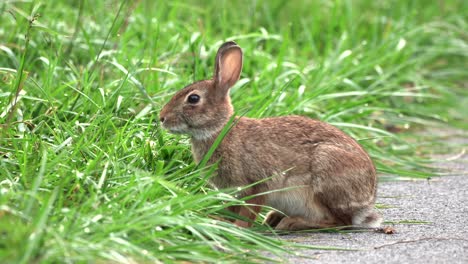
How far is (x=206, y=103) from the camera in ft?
16.7

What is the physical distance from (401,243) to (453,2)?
622 cm

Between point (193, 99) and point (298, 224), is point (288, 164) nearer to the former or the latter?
point (298, 224)

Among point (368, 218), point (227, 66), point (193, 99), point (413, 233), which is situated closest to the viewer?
point (413, 233)

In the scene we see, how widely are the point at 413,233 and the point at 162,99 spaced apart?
1.98 metres

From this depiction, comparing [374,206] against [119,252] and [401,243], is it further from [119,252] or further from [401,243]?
[119,252]

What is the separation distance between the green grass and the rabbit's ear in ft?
1.20

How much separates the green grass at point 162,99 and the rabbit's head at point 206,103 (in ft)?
0.69

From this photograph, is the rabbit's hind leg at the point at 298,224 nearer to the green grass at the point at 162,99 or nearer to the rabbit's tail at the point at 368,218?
the rabbit's tail at the point at 368,218

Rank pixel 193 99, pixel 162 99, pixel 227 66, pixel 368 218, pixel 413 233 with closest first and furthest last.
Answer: pixel 413 233 → pixel 368 218 → pixel 193 99 → pixel 227 66 → pixel 162 99

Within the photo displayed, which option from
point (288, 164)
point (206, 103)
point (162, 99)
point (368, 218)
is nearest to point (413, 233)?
point (368, 218)

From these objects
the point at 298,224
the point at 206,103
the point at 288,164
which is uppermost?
the point at 206,103

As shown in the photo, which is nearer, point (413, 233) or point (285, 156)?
point (413, 233)

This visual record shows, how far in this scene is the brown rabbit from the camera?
16.1 ft

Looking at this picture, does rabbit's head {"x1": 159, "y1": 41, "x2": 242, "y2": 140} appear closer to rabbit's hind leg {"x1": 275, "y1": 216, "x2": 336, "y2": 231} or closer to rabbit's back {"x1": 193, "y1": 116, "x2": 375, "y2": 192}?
rabbit's back {"x1": 193, "y1": 116, "x2": 375, "y2": 192}
